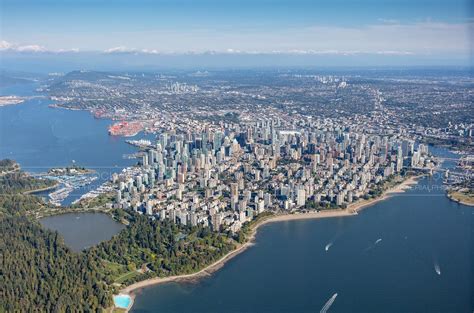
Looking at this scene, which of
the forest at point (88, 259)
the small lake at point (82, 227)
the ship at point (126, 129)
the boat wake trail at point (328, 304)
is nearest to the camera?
the boat wake trail at point (328, 304)

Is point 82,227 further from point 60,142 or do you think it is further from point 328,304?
point 60,142

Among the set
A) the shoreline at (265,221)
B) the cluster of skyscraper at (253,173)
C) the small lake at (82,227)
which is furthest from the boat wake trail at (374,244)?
A: the small lake at (82,227)

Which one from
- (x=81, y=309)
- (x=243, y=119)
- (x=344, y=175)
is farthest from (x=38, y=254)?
(x=243, y=119)

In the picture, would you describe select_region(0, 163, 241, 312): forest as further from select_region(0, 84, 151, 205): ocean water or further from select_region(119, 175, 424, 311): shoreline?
select_region(0, 84, 151, 205): ocean water

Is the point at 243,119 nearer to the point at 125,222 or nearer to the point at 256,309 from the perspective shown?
Answer: the point at 125,222

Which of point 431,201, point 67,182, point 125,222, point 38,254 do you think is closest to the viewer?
point 38,254

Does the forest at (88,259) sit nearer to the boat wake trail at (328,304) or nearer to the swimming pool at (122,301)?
the swimming pool at (122,301)

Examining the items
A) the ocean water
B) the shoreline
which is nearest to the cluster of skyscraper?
the shoreline
